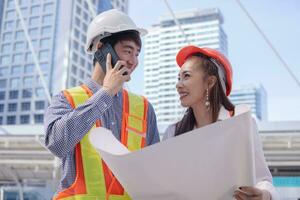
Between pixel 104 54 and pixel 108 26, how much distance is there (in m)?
0.11

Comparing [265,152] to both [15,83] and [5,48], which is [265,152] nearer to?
[15,83]

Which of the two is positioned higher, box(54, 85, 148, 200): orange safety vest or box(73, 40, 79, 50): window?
box(54, 85, 148, 200): orange safety vest

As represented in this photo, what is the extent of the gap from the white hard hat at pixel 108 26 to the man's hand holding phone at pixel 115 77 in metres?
0.18

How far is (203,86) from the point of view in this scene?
130 cm

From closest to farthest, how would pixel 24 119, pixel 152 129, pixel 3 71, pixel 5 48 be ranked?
pixel 152 129
pixel 24 119
pixel 3 71
pixel 5 48

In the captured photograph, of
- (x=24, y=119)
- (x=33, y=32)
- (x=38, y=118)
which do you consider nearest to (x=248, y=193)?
(x=38, y=118)

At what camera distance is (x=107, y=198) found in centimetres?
119

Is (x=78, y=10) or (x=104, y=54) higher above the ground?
(x=78, y=10)

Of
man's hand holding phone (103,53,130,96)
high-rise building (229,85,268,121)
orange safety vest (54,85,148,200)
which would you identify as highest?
man's hand holding phone (103,53,130,96)

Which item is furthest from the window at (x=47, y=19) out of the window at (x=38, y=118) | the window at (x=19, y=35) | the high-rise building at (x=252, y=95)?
the high-rise building at (x=252, y=95)

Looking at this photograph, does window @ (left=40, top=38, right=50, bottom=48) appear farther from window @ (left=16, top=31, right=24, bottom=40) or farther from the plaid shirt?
the plaid shirt

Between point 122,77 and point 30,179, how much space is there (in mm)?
12450

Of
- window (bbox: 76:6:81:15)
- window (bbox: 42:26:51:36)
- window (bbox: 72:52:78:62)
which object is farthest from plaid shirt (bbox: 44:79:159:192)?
window (bbox: 42:26:51:36)

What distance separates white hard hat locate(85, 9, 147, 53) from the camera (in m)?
1.36
